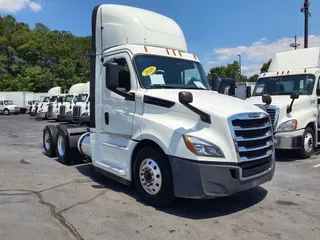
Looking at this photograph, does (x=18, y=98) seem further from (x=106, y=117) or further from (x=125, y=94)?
(x=125, y=94)

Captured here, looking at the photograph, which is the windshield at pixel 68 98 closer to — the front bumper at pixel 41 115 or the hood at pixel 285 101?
the front bumper at pixel 41 115

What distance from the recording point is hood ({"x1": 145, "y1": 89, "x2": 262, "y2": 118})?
445cm

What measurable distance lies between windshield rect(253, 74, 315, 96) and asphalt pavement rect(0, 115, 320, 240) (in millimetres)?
3607

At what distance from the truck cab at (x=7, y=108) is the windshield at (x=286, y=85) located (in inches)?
1284

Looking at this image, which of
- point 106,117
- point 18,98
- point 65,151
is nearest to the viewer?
point 106,117

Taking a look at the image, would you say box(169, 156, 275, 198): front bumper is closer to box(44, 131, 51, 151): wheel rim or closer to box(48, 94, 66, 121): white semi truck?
box(44, 131, 51, 151): wheel rim

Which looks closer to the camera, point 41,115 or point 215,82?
point 215,82

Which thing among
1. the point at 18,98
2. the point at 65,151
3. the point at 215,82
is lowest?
the point at 65,151

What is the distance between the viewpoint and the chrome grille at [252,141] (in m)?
4.37

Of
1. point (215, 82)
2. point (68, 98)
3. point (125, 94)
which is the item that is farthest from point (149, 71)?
point (68, 98)

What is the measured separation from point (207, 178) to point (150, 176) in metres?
1.01

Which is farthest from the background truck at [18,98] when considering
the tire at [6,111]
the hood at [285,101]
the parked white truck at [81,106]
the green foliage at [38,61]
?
the hood at [285,101]

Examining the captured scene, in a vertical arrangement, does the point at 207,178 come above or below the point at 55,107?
below

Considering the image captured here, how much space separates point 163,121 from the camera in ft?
15.2
